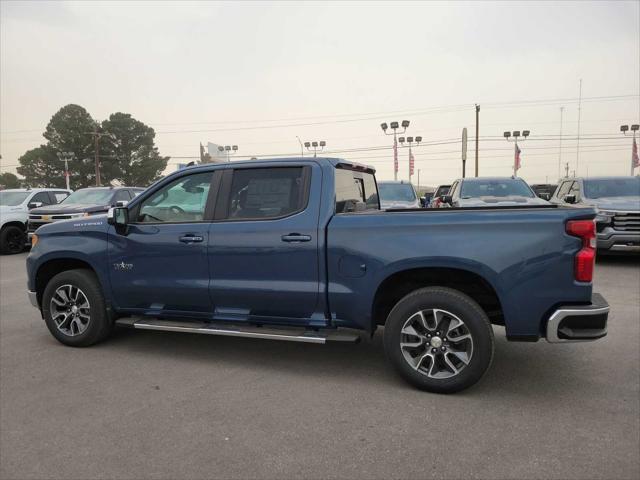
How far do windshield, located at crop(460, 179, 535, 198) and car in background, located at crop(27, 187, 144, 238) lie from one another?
8.55 m

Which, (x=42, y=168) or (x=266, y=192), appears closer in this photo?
(x=266, y=192)

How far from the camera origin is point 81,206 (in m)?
13.1

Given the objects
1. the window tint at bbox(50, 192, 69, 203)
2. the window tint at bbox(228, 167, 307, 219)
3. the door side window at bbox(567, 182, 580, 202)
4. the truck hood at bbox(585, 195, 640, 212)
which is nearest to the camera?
the window tint at bbox(228, 167, 307, 219)

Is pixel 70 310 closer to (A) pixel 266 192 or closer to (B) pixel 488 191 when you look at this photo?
(A) pixel 266 192

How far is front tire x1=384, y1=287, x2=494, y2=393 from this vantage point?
3.71 m

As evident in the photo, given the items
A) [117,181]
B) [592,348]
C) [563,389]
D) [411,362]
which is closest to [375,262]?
[411,362]

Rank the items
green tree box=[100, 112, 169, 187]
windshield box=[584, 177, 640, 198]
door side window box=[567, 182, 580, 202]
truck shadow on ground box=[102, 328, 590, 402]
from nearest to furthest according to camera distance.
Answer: truck shadow on ground box=[102, 328, 590, 402]
windshield box=[584, 177, 640, 198]
door side window box=[567, 182, 580, 202]
green tree box=[100, 112, 169, 187]

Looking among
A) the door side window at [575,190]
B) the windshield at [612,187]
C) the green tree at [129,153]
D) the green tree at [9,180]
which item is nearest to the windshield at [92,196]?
the door side window at [575,190]

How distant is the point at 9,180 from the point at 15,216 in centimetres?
8214

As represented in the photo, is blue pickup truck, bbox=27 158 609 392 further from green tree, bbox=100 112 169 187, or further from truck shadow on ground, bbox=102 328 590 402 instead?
green tree, bbox=100 112 169 187

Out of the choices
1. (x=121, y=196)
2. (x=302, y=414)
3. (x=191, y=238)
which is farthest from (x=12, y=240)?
(x=302, y=414)

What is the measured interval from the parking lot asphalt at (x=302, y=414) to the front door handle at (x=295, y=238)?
119cm

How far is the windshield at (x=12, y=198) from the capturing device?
14.4 meters

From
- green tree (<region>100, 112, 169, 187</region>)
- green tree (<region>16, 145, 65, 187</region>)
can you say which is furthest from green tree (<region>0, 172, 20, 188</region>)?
green tree (<region>100, 112, 169, 187</region>)
